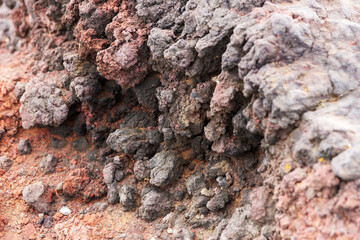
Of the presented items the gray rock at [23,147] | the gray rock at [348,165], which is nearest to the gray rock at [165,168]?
the gray rock at [348,165]

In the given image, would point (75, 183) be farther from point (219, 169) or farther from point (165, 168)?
point (219, 169)

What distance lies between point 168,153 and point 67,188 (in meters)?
2.55

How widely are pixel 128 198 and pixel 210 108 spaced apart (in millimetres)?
2664

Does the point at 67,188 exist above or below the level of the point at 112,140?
below

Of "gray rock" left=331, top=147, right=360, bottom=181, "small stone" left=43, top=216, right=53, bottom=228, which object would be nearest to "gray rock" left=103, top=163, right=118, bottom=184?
"small stone" left=43, top=216, right=53, bottom=228

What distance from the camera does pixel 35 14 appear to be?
34.5ft

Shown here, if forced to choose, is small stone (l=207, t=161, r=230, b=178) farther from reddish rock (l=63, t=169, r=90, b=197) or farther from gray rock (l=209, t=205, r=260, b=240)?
reddish rock (l=63, t=169, r=90, b=197)

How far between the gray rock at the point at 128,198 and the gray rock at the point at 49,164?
2.35m

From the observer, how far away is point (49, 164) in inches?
329

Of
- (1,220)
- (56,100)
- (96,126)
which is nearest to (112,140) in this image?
(96,126)

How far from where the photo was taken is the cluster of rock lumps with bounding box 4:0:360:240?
4426 mm

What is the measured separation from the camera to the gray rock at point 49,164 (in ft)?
27.4

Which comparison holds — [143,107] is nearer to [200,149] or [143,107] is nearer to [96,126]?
[96,126]

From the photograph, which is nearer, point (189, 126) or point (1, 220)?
point (189, 126)
